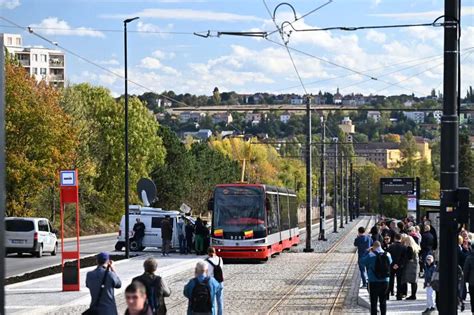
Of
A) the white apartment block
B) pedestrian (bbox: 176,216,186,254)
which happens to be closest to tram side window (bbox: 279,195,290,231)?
pedestrian (bbox: 176,216,186,254)

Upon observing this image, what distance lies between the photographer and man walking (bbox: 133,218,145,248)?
5097 centimetres

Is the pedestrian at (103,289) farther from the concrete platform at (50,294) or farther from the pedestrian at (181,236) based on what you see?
the pedestrian at (181,236)

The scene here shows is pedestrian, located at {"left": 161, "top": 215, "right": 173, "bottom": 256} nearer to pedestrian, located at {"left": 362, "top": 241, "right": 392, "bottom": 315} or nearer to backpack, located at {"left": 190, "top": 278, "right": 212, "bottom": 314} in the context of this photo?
pedestrian, located at {"left": 362, "top": 241, "right": 392, "bottom": 315}

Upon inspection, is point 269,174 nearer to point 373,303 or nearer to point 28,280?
point 28,280

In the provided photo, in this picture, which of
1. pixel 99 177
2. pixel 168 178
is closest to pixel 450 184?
pixel 99 177

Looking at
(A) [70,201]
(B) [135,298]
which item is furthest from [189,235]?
(B) [135,298]

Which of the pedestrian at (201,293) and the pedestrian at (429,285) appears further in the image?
the pedestrian at (429,285)

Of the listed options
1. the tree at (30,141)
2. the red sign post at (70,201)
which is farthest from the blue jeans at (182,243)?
the red sign post at (70,201)

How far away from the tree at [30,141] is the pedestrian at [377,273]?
42372 millimetres

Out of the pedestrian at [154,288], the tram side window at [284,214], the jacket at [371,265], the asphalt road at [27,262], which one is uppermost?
the pedestrian at [154,288]

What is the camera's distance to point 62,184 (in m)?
28.5

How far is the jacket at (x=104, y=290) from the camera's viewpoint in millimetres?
15656

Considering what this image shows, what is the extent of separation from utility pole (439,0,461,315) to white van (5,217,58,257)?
104ft

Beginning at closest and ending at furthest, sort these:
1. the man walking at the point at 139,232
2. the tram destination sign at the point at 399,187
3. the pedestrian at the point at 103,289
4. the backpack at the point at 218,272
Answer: the pedestrian at the point at 103,289 → the backpack at the point at 218,272 → the man walking at the point at 139,232 → the tram destination sign at the point at 399,187
